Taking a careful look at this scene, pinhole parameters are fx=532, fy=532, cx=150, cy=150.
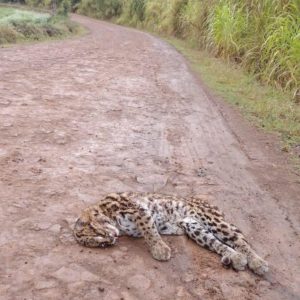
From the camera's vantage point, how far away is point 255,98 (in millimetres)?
11352

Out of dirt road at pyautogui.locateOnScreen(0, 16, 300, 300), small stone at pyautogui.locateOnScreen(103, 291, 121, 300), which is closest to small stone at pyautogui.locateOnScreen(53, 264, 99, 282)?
dirt road at pyautogui.locateOnScreen(0, 16, 300, 300)

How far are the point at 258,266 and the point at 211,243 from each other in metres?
0.47

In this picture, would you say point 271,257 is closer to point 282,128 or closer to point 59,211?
point 59,211

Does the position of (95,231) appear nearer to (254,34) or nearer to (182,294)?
(182,294)

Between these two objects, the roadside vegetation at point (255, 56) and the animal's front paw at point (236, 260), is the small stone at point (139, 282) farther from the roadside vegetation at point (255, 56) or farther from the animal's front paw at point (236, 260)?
the roadside vegetation at point (255, 56)

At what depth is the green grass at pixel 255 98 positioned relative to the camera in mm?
9112

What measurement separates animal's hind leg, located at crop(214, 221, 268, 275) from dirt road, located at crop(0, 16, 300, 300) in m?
0.11

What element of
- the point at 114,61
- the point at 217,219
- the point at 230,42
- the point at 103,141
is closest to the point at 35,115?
the point at 103,141

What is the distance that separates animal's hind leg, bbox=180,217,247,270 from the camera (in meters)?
4.29

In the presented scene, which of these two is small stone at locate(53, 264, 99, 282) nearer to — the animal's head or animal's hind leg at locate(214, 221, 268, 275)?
the animal's head

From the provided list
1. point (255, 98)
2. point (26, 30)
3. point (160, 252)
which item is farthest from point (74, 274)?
point (26, 30)

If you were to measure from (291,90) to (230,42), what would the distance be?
186 inches

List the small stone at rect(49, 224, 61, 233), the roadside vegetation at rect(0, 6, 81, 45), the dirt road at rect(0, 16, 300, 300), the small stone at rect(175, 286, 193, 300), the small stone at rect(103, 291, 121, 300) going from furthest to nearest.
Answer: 1. the roadside vegetation at rect(0, 6, 81, 45)
2. the small stone at rect(49, 224, 61, 233)
3. the dirt road at rect(0, 16, 300, 300)
4. the small stone at rect(175, 286, 193, 300)
5. the small stone at rect(103, 291, 121, 300)

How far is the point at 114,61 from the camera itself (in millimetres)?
15586
